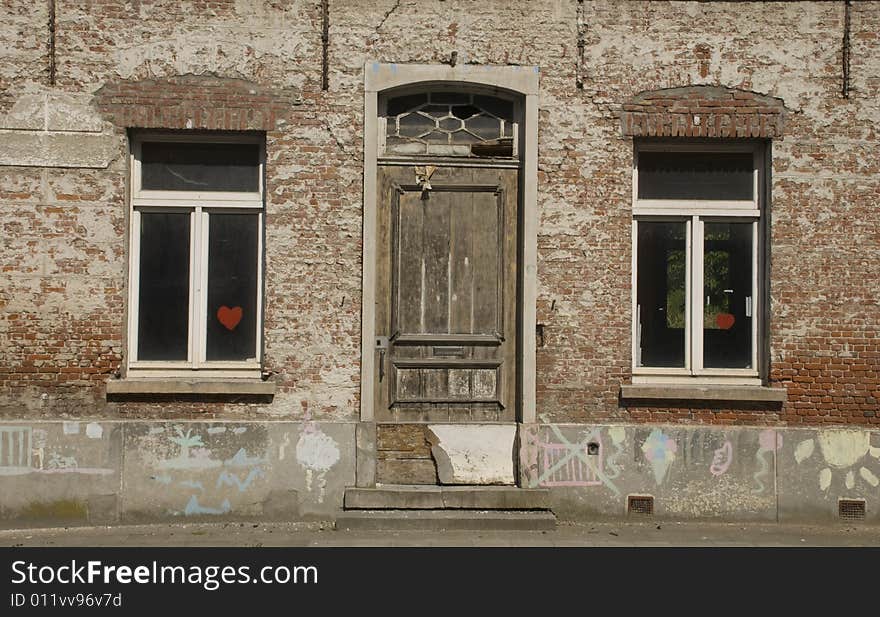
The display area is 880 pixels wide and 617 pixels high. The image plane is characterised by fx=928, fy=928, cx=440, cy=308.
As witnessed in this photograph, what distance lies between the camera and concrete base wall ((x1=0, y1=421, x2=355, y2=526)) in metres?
7.98

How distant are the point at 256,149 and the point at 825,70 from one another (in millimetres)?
5183

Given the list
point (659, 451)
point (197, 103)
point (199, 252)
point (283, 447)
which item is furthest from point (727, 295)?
point (197, 103)

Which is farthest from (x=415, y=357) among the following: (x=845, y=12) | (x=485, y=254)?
(x=845, y=12)

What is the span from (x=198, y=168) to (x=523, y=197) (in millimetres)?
2964

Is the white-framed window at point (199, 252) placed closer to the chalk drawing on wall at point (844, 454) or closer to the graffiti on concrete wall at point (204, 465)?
the graffiti on concrete wall at point (204, 465)

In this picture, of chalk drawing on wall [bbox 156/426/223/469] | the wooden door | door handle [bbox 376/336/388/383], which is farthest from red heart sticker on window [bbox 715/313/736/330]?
chalk drawing on wall [bbox 156/426/223/469]

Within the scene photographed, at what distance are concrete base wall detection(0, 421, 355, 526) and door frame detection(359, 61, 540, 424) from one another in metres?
0.80

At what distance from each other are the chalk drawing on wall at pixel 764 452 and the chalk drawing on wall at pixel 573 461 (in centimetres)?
121

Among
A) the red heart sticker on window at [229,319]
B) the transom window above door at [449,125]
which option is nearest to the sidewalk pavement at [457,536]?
the red heart sticker on window at [229,319]

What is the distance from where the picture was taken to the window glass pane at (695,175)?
8570 mm

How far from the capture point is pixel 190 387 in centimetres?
812

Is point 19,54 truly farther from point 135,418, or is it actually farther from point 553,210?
point 553,210

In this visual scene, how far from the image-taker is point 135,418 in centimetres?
814

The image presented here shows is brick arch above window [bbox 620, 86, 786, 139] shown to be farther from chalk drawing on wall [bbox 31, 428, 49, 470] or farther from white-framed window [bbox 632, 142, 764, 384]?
chalk drawing on wall [bbox 31, 428, 49, 470]
